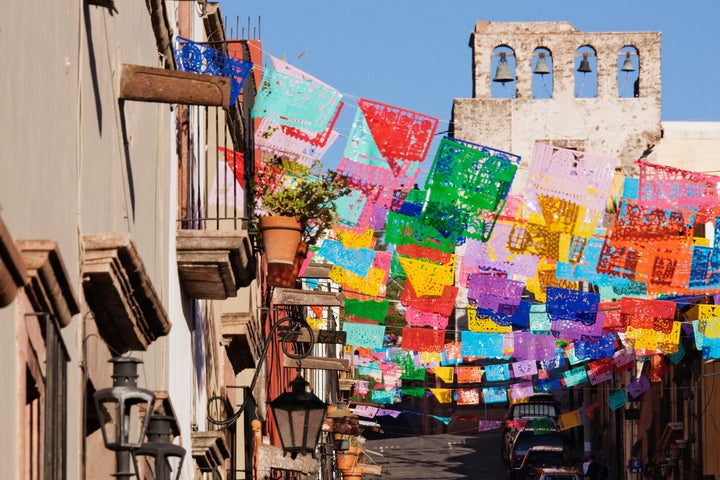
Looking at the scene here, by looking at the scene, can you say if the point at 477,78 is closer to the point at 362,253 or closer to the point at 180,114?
the point at 362,253

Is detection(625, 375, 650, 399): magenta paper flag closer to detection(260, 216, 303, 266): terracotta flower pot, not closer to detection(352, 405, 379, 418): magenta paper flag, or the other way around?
detection(352, 405, 379, 418): magenta paper flag

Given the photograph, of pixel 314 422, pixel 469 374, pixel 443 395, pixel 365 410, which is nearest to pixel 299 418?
pixel 314 422

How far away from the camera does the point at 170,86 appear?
7742 mm

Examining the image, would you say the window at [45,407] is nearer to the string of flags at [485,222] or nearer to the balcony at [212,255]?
the balcony at [212,255]

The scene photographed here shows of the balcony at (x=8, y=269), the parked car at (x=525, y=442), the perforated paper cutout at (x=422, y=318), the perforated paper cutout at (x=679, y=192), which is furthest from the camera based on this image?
the parked car at (x=525, y=442)

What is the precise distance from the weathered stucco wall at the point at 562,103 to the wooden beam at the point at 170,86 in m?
50.5

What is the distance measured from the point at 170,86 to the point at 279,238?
17.8 ft

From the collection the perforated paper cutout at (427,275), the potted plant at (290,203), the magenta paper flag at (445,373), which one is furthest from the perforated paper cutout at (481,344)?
the potted plant at (290,203)

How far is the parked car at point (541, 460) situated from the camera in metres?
41.1

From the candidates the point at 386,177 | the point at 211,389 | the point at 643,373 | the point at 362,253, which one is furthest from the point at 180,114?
the point at 643,373

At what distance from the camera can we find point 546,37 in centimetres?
5959

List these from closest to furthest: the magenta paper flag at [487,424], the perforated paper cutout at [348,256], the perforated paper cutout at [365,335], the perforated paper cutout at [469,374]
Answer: the perforated paper cutout at [348,256] < the perforated paper cutout at [365,335] < the perforated paper cutout at [469,374] < the magenta paper flag at [487,424]

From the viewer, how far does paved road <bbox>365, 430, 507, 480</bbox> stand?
4625cm

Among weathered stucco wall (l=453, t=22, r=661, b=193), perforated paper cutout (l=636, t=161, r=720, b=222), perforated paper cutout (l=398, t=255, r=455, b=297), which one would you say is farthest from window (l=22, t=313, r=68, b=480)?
weathered stucco wall (l=453, t=22, r=661, b=193)
